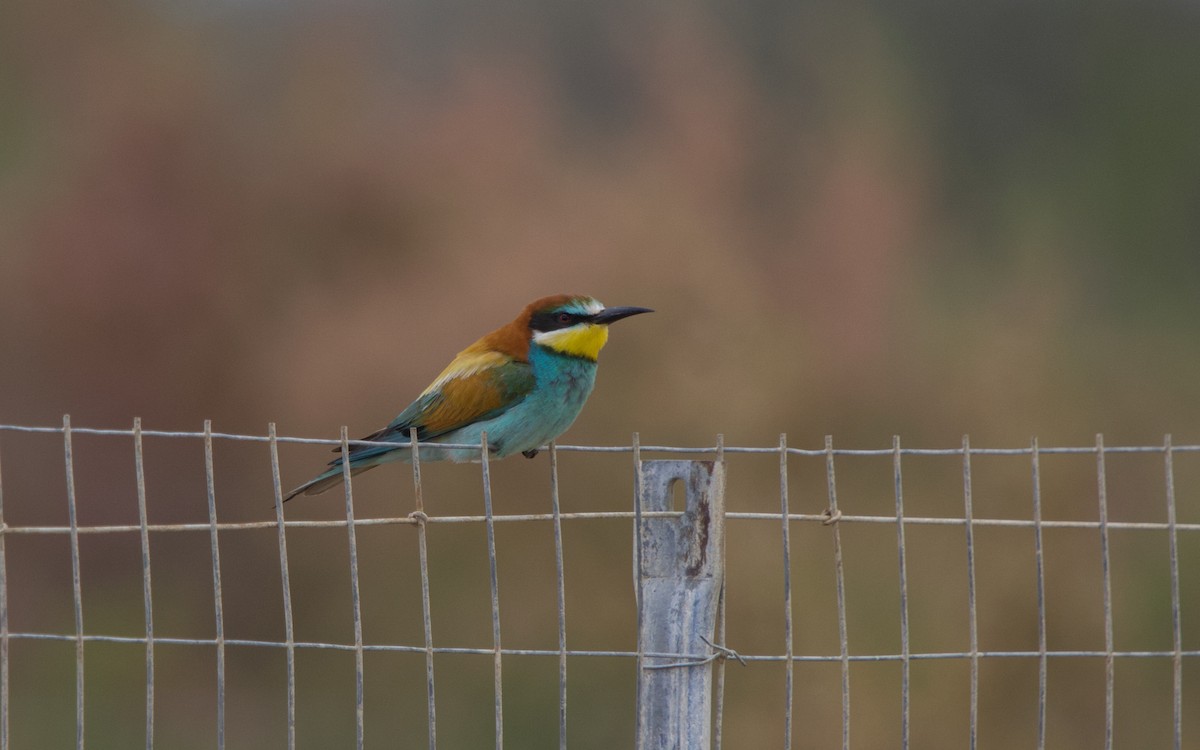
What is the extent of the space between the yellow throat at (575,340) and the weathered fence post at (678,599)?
4.88ft

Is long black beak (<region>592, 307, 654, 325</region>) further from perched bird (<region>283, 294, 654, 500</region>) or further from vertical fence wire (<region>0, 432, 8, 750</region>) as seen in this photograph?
vertical fence wire (<region>0, 432, 8, 750</region>)

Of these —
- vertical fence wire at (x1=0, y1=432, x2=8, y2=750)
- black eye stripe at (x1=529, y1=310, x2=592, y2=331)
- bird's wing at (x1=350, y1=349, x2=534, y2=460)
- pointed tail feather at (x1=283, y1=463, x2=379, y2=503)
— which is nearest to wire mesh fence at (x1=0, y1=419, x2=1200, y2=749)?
bird's wing at (x1=350, y1=349, x2=534, y2=460)

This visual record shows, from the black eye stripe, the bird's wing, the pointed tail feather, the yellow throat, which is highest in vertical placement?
the black eye stripe

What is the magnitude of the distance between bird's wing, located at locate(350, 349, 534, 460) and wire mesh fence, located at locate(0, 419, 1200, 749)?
205 cm

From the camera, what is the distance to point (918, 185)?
28.7 feet

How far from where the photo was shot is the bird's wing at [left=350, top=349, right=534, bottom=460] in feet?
12.3

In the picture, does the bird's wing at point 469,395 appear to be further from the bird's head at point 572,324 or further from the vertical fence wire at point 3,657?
the vertical fence wire at point 3,657

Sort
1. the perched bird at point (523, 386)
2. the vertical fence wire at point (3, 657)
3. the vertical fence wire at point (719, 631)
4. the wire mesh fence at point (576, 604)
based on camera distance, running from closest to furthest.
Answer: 1. the vertical fence wire at point (3, 657)
2. the vertical fence wire at point (719, 631)
3. the perched bird at point (523, 386)
4. the wire mesh fence at point (576, 604)

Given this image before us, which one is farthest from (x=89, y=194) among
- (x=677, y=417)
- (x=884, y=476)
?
(x=884, y=476)

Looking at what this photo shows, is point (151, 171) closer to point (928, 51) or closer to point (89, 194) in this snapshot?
point (89, 194)

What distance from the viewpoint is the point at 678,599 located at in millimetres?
2295

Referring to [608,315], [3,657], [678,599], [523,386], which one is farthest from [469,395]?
[3,657]

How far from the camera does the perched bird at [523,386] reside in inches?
147

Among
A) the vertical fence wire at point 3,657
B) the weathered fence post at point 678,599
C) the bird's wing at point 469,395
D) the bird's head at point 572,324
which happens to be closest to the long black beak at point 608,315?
the bird's head at point 572,324
